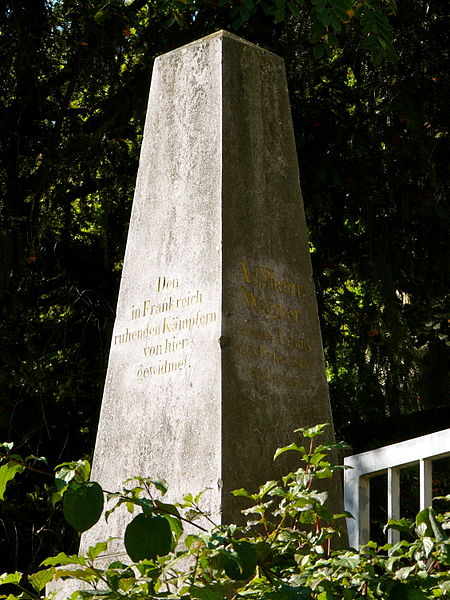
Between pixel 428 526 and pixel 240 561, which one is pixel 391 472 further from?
pixel 240 561

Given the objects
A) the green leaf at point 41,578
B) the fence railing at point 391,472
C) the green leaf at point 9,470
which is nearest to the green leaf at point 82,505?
the green leaf at point 9,470

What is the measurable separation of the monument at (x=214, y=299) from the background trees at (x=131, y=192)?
122 inches

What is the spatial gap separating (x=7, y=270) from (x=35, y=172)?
0.87m

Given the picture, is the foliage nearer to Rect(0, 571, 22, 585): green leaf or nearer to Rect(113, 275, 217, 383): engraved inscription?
Rect(0, 571, 22, 585): green leaf

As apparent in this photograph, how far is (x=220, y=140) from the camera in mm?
4793

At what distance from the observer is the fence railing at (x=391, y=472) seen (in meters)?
4.07

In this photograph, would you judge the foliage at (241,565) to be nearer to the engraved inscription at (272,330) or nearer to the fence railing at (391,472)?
the fence railing at (391,472)

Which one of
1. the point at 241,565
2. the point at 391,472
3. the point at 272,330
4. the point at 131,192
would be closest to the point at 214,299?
the point at 272,330

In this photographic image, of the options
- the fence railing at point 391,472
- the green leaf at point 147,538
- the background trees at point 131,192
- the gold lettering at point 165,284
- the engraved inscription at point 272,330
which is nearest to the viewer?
the green leaf at point 147,538

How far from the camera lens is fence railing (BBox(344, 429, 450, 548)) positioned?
13.4 feet

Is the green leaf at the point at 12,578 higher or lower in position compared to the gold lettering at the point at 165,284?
lower

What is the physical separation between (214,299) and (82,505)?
1.93m

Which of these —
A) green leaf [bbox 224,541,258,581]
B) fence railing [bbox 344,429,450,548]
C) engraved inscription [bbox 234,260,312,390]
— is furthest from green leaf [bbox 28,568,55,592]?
engraved inscription [bbox 234,260,312,390]

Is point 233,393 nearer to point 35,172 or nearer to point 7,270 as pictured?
point 7,270
